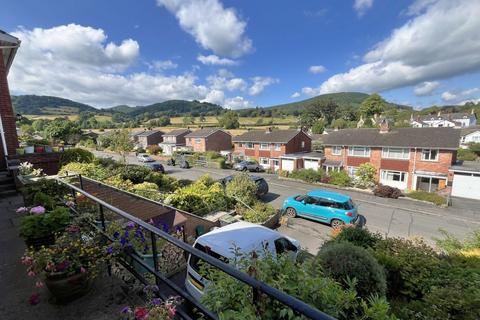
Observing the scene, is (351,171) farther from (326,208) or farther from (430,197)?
(326,208)

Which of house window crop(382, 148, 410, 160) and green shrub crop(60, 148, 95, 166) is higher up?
green shrub crop(60, 148, 95, 166)

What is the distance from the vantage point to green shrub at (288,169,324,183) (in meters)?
24.5

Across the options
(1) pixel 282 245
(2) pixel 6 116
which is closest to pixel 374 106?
(1) pixel 282 245

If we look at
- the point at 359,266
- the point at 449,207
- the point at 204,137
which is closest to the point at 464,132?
the point at 449,207

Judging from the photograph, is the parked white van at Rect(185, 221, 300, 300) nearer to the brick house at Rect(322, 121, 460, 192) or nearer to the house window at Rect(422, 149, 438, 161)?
the brick house at Rect(322, 121, 460, 192)

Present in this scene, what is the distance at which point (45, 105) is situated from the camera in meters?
110

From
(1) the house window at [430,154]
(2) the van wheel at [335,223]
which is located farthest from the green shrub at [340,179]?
(2) the van wheel at [335,223]

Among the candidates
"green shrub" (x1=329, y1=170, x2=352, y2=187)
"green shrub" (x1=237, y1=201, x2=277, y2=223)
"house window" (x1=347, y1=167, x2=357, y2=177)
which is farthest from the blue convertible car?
"house window" (x1=347, y1=167, x2=357, y2=177)

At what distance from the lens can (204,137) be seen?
141ft

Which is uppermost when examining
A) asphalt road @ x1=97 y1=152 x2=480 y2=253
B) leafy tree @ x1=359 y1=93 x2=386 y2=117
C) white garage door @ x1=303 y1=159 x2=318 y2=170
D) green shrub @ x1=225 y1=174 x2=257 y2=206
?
leafy tree @ x1=359 y1=93 x2=386 y2=117

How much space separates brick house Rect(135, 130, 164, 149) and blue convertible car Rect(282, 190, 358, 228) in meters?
49.6

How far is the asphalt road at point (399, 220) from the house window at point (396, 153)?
5.68m

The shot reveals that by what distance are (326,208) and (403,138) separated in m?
17.0

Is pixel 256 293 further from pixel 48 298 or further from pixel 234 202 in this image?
pixel 234 202
